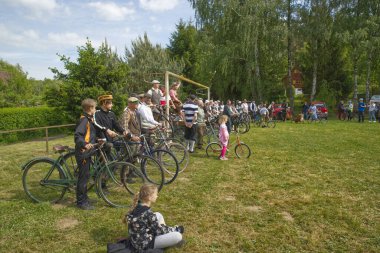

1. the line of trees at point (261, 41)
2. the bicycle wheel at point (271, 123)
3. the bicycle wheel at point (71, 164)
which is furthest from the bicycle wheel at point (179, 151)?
the line of trees at point (261, 41)

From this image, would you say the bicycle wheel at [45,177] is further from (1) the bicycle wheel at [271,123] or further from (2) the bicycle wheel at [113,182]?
(1) the bicycle wheel at [271,123]

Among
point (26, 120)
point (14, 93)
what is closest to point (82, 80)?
point (26, 120)

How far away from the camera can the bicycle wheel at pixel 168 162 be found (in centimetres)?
607

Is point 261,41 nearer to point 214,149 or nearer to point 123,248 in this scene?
point 214,149

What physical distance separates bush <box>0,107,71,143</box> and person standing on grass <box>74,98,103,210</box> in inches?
427

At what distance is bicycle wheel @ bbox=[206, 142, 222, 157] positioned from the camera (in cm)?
910

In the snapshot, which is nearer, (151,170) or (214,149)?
(151,170)

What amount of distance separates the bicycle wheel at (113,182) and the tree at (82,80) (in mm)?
9177

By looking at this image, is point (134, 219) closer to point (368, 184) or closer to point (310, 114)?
point (368, 184)

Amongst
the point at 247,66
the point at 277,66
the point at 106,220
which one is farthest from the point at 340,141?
the point at 277,66

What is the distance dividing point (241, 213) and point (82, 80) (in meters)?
11.5

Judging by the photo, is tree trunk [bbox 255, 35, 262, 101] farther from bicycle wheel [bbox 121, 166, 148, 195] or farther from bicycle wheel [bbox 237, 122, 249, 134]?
bicycle wheel [bbox 121, 166, 148, 195]

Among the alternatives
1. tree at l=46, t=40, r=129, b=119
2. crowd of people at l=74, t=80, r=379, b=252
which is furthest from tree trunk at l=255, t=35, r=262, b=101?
crowd of people at l=74, t=80, r=379, b=252

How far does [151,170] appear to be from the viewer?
18.1ft
